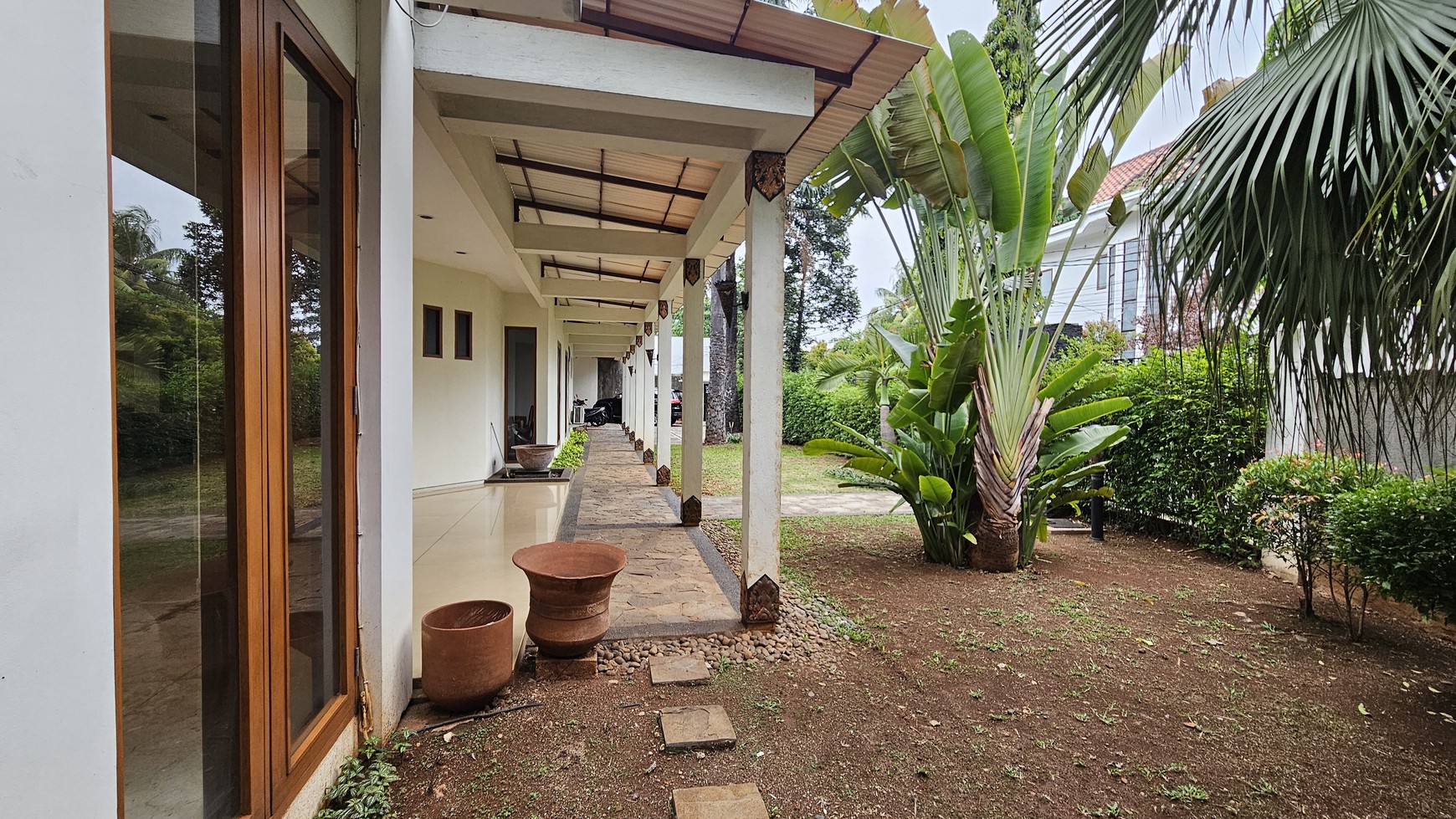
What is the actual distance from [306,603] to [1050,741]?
3.27m

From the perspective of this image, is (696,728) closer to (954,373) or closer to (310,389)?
(310,389)

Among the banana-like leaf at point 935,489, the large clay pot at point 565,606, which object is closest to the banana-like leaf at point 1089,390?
the banana-like leaf at point 935,489

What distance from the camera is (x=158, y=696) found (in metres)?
1.54

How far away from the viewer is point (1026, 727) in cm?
319

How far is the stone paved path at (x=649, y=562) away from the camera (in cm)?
443

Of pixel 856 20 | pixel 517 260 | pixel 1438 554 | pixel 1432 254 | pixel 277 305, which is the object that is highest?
pixel 856 20

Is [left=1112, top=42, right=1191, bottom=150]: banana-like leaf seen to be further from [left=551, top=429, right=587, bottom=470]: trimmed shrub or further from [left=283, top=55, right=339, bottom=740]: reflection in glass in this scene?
[left=551, top=429, right=587, bottom=470]: trimmed shrub

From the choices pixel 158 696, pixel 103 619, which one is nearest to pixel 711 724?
pixel 158 696

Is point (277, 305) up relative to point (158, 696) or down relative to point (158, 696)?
up

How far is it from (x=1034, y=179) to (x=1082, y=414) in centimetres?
216

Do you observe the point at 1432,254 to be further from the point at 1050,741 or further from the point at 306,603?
the point at 306,603

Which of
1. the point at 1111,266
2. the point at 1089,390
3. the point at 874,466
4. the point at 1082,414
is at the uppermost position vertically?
the point at 1111,266

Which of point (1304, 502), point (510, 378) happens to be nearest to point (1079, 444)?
point (1304, 502)

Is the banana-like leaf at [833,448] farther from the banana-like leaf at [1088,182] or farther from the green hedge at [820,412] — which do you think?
the green hedge at [820,412]
